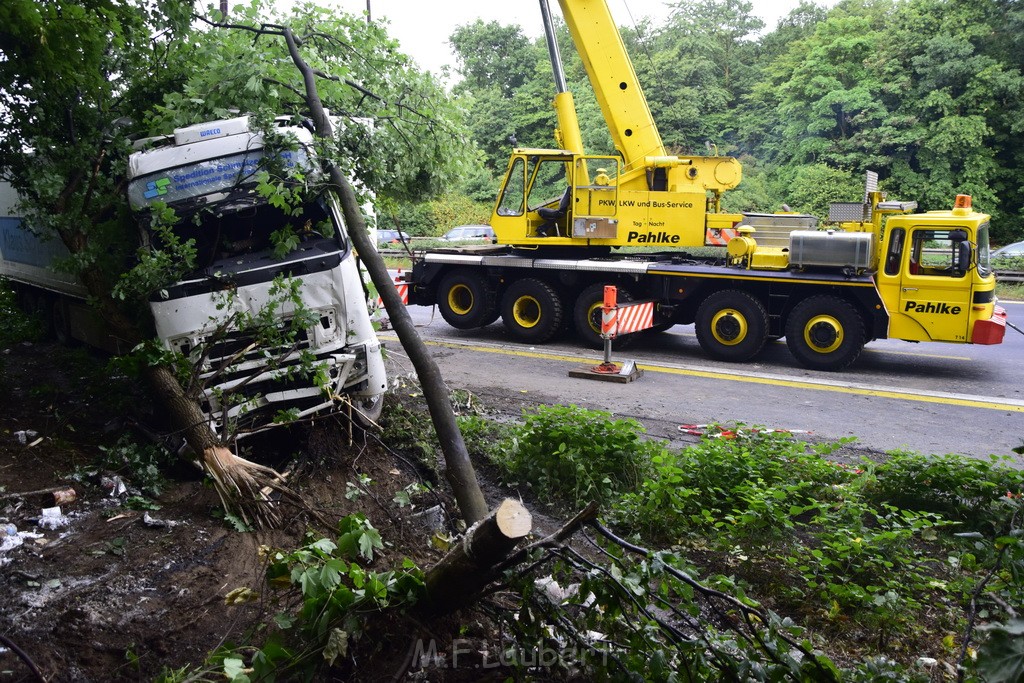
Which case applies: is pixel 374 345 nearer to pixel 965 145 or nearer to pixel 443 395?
pixel 443 395

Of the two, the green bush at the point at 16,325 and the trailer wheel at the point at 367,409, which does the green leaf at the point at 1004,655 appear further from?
the green bush at the point at 16,325

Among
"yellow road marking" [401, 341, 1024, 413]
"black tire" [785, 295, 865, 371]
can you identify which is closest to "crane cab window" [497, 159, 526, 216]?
"yellow road marking" [401, 341, 1024, 413]

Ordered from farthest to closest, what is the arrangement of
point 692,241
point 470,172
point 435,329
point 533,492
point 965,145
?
point 965,145
point 435,329
point 692,241
point 470,172
point 533,492

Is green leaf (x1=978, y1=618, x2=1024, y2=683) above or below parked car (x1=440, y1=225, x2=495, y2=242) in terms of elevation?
below

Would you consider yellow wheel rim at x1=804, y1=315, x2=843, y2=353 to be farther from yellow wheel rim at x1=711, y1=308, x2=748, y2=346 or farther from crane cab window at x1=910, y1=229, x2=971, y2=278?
crane cab window at x1=910, y1=229, x2=971, y2=278

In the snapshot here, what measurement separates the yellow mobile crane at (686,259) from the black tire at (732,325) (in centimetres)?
2

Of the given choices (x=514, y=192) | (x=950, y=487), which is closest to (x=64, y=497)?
(x=950, y=487)

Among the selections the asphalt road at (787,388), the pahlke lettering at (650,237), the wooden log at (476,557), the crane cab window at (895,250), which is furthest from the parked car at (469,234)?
the wooden log at (476,557)

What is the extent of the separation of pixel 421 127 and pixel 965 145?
2477cm

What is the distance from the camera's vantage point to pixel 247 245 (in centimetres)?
681

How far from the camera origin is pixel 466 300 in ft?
43.1

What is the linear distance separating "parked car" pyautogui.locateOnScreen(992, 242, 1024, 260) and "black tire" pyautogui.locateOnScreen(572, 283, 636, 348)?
1558 centimetres

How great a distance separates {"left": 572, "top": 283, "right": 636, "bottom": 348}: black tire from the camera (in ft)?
38.8

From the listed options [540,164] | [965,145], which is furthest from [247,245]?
[965,145]
